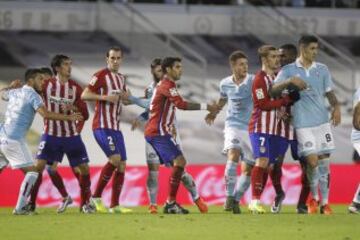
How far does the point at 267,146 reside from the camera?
1401cm

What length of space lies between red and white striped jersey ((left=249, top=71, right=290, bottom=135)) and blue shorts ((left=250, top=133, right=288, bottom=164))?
6 cm

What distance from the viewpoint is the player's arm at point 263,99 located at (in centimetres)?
1377

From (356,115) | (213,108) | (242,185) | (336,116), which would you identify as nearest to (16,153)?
(213,108)

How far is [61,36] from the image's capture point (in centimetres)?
2642

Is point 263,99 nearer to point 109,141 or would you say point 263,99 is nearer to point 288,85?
point 288,85

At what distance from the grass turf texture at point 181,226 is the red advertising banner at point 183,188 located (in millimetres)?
5025

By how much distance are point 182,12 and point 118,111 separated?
13.5 metres

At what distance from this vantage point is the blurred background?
24.5 meters

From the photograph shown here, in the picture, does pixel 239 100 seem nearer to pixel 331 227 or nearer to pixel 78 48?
pixel 331 227

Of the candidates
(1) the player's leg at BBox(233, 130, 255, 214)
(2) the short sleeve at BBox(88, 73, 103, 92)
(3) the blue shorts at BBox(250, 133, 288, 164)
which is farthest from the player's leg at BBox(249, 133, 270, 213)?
(2) the short sleeve at BBox(88, 73, 103, 92)

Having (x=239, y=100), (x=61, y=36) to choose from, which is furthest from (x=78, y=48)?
(x=239, y=100)

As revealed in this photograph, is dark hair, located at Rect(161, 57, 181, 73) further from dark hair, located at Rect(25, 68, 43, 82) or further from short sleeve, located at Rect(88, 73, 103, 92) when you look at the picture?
dark hair, located at Rect(25, 68, 43, 82)

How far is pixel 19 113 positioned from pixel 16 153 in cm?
51

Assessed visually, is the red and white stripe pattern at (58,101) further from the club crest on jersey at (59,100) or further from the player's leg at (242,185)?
the player's leg at (242,185)
